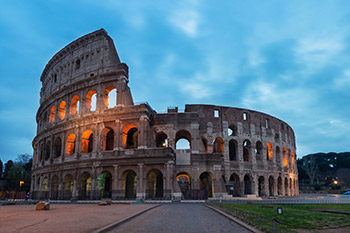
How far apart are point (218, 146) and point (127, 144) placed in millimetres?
→ 12908

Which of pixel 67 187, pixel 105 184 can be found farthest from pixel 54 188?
pixel 105 184

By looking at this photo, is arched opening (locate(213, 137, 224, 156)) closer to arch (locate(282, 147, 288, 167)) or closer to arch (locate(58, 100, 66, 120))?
arch (locate(282, 147, 288, 167))

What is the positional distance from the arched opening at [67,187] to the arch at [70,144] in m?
3.20

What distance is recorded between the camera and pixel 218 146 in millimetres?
39281

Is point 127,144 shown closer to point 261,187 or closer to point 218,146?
point 218,146

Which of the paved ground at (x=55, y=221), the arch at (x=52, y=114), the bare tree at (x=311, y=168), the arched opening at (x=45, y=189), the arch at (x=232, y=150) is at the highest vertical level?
the arch at (x=52, y=114)

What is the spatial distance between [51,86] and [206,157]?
2702 centimetres

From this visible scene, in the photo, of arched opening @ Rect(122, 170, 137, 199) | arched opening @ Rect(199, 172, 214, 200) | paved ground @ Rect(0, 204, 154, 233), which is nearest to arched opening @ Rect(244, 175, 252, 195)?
arched opening @ Rect(199, 172, 214, 200)

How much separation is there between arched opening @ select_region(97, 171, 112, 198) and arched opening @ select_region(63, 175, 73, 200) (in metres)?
4.29

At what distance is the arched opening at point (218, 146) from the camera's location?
3838 centimetres

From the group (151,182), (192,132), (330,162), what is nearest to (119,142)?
(151,182)

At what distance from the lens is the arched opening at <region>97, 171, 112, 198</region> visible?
31720 mm

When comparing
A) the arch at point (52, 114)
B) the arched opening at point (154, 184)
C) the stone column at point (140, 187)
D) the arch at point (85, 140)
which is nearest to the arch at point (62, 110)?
the arch at point (52, 114)

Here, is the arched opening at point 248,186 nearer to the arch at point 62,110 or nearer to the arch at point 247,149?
the arch at point 247,149
